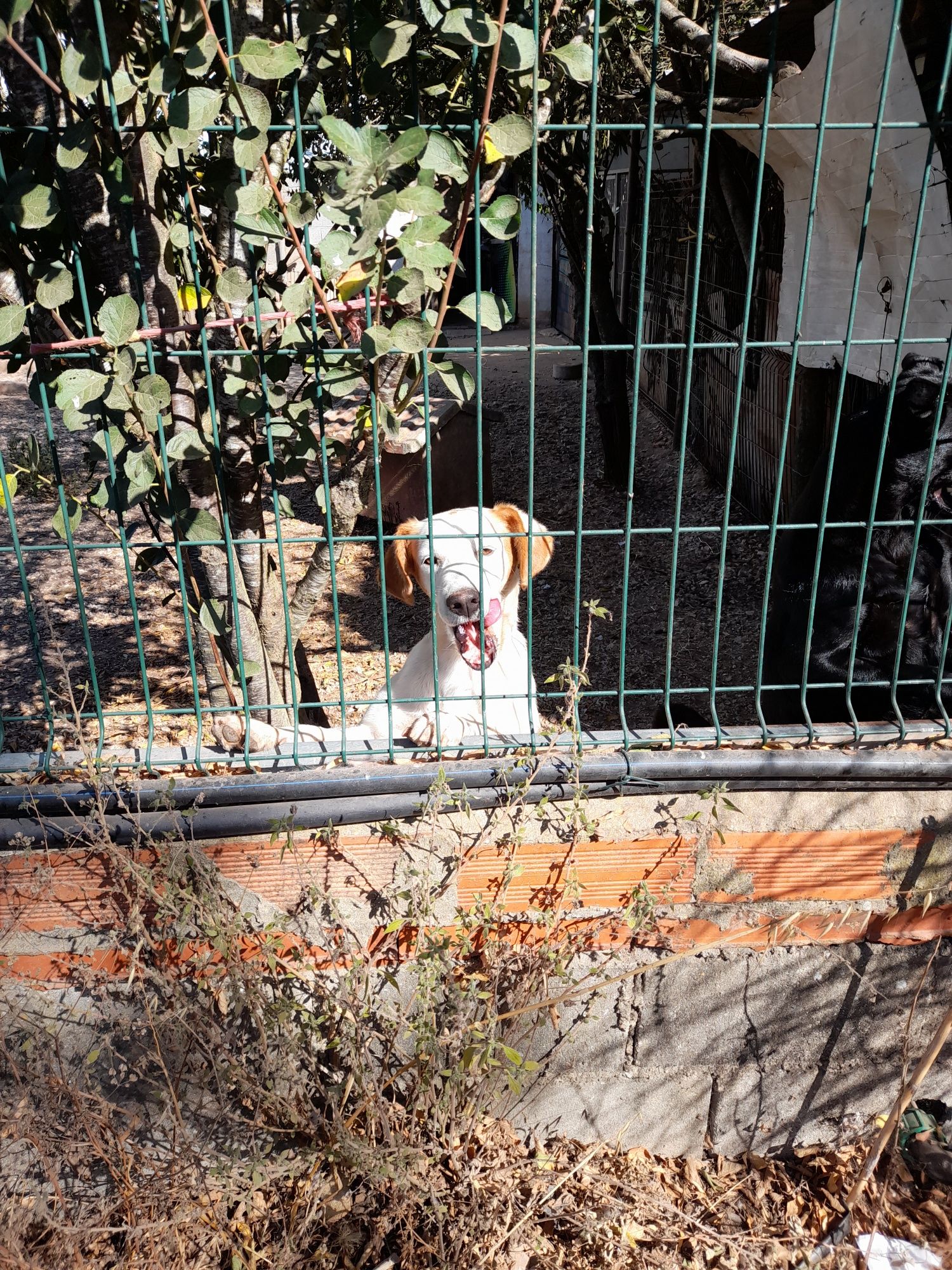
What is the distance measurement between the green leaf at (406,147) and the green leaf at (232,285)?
18.9 inches

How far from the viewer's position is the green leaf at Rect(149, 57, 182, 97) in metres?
1.98

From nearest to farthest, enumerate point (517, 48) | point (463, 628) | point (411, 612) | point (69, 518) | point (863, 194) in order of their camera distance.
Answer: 1. point (517, 48)
2. point (69, 518)
3. point (463, 628)
4. point (863, 194)
5. point (411, 612)

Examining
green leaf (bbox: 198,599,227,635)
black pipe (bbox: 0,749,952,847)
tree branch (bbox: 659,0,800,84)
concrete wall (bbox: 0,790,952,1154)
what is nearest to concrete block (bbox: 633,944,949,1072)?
concrete wall (bbox: 0,790,952,1154)

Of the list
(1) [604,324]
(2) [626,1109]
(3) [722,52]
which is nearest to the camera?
(2) [626,1109]

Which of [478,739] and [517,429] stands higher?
[478,739]

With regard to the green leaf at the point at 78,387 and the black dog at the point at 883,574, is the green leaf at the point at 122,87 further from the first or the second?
the black dog at the point at 883,574

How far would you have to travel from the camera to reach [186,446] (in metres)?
2.38

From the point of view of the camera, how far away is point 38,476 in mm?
2848

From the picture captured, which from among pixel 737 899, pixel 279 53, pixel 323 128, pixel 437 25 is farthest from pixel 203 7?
pixel 737 899

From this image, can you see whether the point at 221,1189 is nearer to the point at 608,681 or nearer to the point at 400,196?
the point at 400,196

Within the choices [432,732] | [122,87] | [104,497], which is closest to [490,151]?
[122,87]

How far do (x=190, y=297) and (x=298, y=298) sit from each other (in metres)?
0.58

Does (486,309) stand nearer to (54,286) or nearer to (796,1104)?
(54,286)

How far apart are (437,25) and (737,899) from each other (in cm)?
234
